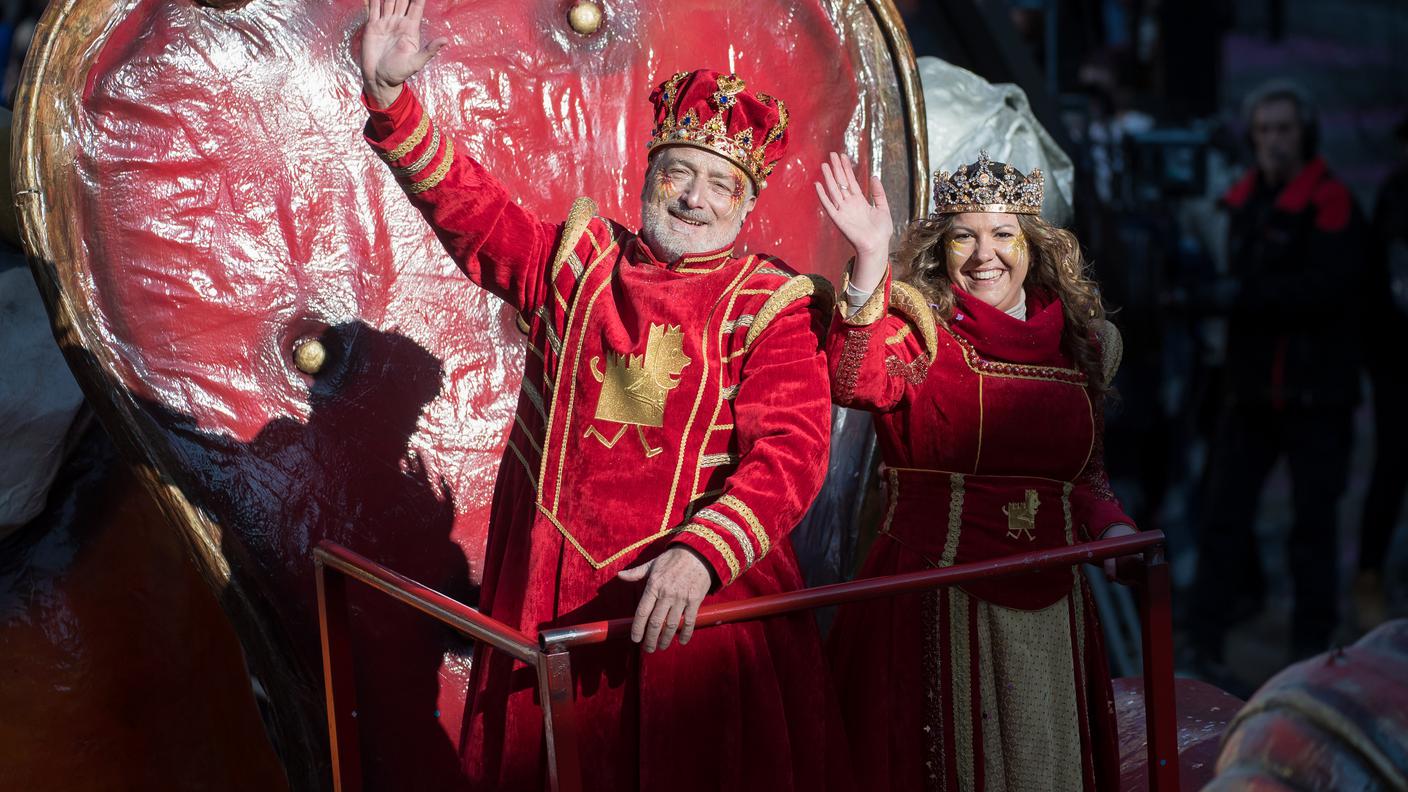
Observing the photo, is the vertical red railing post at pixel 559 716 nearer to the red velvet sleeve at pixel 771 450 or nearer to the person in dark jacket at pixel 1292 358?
the red velvet sleeve at pixel 771 450

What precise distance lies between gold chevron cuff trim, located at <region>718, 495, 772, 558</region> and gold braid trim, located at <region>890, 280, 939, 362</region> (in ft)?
1.76

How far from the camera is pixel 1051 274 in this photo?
8.63ft

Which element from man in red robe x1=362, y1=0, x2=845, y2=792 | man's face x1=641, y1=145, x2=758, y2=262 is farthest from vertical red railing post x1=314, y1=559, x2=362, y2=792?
man's face x1=641, y1=145, x2=758, y2=262

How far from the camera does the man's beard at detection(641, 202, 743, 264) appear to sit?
2.32 m

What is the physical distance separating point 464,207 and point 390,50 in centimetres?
24

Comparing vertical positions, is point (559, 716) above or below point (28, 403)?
below

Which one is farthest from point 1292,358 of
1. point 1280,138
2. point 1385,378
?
point 1385,378

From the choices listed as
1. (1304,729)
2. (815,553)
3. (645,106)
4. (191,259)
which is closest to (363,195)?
(191,259)

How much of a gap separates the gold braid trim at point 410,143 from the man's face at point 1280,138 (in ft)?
10.6

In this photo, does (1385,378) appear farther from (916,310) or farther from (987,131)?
(916,310)

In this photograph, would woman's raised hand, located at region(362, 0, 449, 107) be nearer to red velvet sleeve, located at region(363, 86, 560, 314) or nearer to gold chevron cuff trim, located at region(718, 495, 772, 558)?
red velvet sleeve, located at region(363, 86, 560, 314)

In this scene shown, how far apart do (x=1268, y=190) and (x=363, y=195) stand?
9.87 feet

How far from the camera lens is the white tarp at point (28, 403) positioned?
9.00ft

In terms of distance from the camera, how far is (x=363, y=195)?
295 centimetres
